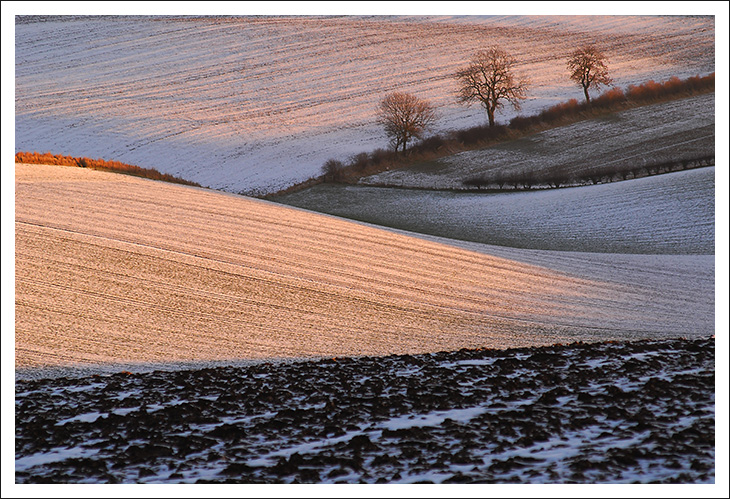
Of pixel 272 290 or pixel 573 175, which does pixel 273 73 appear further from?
pixel 272 290

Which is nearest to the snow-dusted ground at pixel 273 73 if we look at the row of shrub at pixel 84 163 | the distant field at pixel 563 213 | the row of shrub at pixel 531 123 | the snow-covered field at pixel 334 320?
the snow-covered field at pixel 334 320

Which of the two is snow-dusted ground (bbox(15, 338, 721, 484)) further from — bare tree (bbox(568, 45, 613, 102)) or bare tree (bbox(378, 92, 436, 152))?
bare tree (bbox(568, 45, 613, 102))

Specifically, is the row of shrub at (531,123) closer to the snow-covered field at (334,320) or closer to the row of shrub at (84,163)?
the snow-covered field at (334,320)

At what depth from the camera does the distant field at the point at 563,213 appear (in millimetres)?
22953

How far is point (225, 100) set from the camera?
1564 inches

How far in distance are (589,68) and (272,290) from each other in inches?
1175

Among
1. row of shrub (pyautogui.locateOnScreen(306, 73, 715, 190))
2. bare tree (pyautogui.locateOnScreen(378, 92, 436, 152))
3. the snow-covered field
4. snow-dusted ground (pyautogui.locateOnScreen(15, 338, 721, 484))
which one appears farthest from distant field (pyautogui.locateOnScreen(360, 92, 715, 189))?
snow-dusted ground (pyautogui.locateOnScreen(15, 338, 721, 484))

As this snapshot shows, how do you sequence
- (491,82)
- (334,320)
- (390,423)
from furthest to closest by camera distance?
(491,82) < (334,320) < (390,423)

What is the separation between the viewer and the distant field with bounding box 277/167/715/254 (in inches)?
904

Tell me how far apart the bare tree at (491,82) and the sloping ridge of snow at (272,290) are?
19961 millimetres

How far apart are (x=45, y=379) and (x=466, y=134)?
30.7 meters

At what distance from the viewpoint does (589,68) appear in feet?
125

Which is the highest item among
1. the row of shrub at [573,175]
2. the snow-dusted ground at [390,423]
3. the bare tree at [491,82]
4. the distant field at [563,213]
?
the bare tree at [491,82]

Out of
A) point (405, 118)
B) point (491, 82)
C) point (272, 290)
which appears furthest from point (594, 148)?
point (272, 290)
